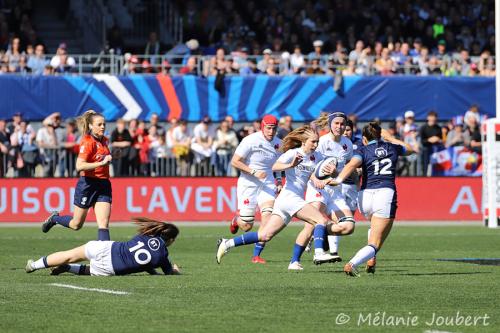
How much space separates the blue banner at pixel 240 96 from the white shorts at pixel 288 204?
17.6 metres

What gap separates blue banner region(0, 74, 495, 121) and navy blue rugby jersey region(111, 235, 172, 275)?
Result: 19461 millimetres

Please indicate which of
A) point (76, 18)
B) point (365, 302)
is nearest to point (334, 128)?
point (365, 302)

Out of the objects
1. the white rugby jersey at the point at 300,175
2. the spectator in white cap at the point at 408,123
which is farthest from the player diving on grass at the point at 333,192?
the spectator in white cap at the point at 408,123

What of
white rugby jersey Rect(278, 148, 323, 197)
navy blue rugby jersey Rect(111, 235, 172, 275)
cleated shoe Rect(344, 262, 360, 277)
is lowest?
cleated shoe Rect(344, 262, 360, 277)

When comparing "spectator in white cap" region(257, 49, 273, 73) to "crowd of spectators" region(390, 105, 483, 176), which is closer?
"crowd of spectators" region(390, 105, 483, 176)

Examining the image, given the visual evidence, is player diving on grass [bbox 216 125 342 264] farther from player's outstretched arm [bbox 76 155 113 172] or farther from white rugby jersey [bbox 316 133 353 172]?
player's outstretched arm [bbox 76 155 113 172]

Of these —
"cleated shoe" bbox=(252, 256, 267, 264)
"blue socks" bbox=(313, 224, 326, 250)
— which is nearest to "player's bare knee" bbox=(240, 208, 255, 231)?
"cleated shoe" bbox=(252, 256, 267, 264)

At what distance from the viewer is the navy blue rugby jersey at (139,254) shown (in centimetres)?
1375

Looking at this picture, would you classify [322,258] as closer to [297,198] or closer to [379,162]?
[297,198]

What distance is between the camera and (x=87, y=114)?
16516mm

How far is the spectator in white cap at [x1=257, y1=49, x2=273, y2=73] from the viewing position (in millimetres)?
33750

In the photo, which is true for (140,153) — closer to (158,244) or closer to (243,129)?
(243,129)

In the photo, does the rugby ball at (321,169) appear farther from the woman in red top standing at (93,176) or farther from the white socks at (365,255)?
the woman in red top standing at (93,176)

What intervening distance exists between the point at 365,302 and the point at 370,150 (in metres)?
3.46
